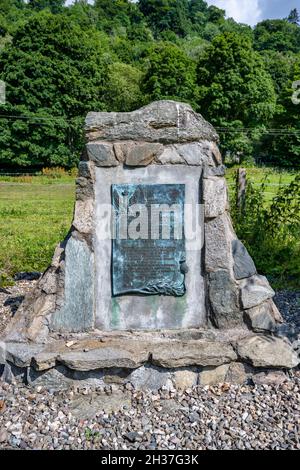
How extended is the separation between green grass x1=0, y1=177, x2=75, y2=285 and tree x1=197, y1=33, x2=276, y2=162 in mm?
17671

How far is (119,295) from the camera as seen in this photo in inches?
156

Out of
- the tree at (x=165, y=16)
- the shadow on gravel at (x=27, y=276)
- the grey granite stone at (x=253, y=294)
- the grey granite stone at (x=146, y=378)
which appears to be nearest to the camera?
the grey granite stone at (x=146, y=378)

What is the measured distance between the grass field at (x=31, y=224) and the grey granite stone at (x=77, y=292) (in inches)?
100

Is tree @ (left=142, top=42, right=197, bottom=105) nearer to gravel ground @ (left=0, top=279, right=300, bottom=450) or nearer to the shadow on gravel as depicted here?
the shadow on gravel

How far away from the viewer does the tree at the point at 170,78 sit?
34031 millimetres

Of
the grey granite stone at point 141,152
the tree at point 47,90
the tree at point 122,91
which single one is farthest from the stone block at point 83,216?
the tree at point 122,91

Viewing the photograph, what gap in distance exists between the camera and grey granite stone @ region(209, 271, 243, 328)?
388 cm

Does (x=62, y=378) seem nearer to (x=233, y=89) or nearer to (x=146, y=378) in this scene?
(x=146, y=378)

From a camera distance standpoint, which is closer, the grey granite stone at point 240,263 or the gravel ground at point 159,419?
the gravel ground at point 159,419

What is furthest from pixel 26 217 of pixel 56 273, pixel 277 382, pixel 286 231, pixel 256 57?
pixel 256 57

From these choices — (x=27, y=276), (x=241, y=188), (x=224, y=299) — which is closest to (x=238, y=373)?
(x=224, y=299)

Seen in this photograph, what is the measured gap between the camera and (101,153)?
3.84 metres

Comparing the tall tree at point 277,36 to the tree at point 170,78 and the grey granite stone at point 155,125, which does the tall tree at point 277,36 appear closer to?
the tree at point 170,78

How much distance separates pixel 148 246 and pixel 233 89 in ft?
105
